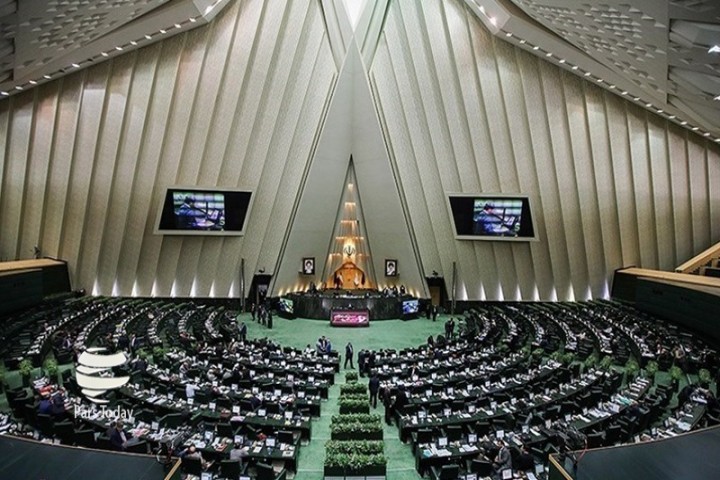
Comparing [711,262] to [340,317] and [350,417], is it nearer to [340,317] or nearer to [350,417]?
[340,317]

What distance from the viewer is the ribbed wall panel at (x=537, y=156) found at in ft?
70.8

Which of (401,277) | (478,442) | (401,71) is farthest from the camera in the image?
(401,277)

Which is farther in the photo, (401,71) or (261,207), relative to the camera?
(261,207)

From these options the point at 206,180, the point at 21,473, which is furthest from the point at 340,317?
the point at 21,473

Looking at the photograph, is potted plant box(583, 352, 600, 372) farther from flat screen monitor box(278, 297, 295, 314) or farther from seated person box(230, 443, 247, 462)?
flat screen monitor box(278, 297, 295, 314)

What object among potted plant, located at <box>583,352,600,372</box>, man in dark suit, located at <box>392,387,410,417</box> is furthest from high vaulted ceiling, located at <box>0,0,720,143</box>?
man in dark suit, located at <box>392,387,410,417</box>

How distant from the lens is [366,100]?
82.4 feet

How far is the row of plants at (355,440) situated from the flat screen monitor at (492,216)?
14735 mm

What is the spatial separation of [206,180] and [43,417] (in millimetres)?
16901

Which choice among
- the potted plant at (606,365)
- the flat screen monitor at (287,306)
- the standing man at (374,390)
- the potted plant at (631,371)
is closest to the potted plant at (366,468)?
the standing man at (374,390)

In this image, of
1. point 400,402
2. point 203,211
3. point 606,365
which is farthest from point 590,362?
point 203,211

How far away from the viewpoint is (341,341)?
2148cm

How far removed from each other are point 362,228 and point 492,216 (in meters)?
10.4

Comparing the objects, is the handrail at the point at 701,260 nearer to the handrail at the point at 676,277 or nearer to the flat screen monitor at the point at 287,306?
the handrail at the point at 676,277
